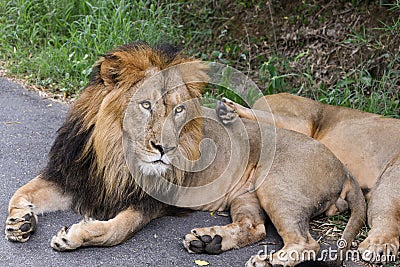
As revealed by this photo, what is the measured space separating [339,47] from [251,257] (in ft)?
10.5

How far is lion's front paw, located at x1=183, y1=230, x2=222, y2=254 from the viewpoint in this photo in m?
3.48

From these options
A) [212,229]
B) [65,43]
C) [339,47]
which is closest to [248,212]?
[212,229]

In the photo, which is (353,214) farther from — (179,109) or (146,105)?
(146,105)

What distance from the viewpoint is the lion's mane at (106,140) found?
348 centimetres

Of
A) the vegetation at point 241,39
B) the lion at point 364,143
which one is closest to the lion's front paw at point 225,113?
the lion at point 364,143

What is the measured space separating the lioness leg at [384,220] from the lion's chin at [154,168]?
3.68ft

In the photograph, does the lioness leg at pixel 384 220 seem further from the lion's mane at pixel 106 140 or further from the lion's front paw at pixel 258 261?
the lion's mane at pixel 106 140

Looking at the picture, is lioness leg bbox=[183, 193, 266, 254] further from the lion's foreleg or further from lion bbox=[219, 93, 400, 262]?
lion bbox=[219, 93, 400, 262]

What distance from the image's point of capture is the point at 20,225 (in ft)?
11.2

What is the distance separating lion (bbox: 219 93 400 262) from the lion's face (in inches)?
28.0

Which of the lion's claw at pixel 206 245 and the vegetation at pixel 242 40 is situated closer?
the lion's claw at pixel 206 245

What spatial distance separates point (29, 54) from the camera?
22.7ft

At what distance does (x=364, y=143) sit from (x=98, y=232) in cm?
183

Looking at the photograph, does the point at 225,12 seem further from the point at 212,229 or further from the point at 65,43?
the point at 212,229
